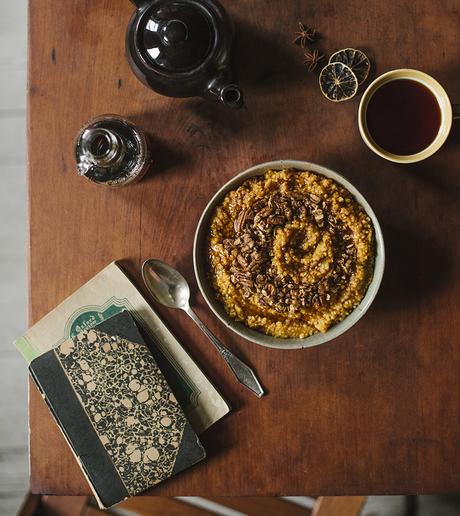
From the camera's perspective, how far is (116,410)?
49.1 inches

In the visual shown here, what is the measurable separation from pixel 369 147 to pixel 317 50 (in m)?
0.24

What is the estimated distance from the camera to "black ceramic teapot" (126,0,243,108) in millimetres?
1087

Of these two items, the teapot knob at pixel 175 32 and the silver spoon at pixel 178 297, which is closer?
the teapot knob at pixel 175 32

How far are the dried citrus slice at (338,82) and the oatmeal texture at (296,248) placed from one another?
20cm

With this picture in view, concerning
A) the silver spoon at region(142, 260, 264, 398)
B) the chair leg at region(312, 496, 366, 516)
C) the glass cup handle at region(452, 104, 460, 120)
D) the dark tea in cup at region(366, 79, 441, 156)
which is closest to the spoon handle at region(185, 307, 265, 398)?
the silver spoon at region(142, 260, 264, 398)

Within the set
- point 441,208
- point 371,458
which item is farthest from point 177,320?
point 441,208

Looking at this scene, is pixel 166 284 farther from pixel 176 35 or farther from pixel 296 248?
pixel 176 35

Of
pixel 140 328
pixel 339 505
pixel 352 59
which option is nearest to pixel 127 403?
pixel 140 328

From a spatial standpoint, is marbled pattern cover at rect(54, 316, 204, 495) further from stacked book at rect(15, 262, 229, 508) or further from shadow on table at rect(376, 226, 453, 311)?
shadow on table at rect(376, 226, 453, 311)

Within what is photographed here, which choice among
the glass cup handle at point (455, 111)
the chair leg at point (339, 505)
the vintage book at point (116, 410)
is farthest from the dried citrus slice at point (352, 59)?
the chair leg at point (339, 505)

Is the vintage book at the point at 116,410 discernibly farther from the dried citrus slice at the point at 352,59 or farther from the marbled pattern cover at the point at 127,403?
the dried citrus slice at the point at 352,59

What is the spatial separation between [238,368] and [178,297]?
0.64ft

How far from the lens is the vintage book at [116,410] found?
124 cm

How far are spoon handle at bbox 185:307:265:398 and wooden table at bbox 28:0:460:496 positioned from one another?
21 mm
